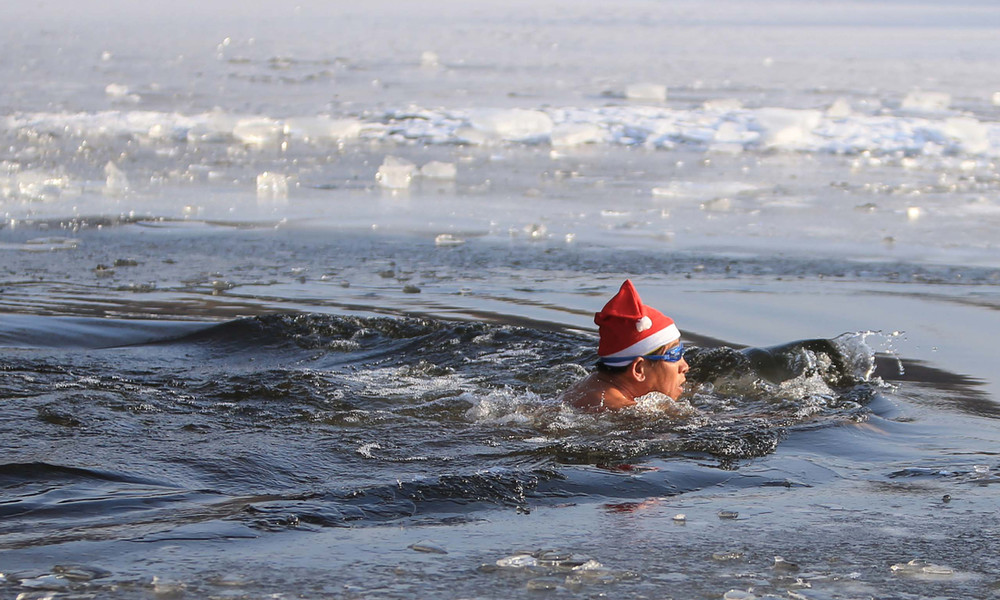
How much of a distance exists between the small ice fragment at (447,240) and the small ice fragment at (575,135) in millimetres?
6058

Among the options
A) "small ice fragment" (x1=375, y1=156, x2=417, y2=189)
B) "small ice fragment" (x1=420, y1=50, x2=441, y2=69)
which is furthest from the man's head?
"small ice fragment" (x1=420, y1=50, x2=441, y2=69)

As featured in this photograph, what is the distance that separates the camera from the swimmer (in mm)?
5684

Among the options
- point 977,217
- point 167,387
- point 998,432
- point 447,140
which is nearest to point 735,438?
point 998,432

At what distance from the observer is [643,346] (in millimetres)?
5727

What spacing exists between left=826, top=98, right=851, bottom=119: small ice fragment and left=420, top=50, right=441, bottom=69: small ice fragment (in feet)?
28.9

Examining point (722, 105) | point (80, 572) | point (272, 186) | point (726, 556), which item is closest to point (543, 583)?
point (726, 556)

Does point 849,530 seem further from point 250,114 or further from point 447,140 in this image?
point 250,114

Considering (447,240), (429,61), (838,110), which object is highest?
(429,61)

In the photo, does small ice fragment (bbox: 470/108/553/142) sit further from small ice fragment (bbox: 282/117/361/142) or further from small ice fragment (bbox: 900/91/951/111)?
small ice fragment (bbox: 900/91/951/111)

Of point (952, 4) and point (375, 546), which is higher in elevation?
→ point (952, 4)

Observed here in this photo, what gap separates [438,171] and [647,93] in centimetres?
658

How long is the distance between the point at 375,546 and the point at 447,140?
511 inches

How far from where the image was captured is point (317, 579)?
3414mm

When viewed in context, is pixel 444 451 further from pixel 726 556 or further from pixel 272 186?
pixel 272 186
